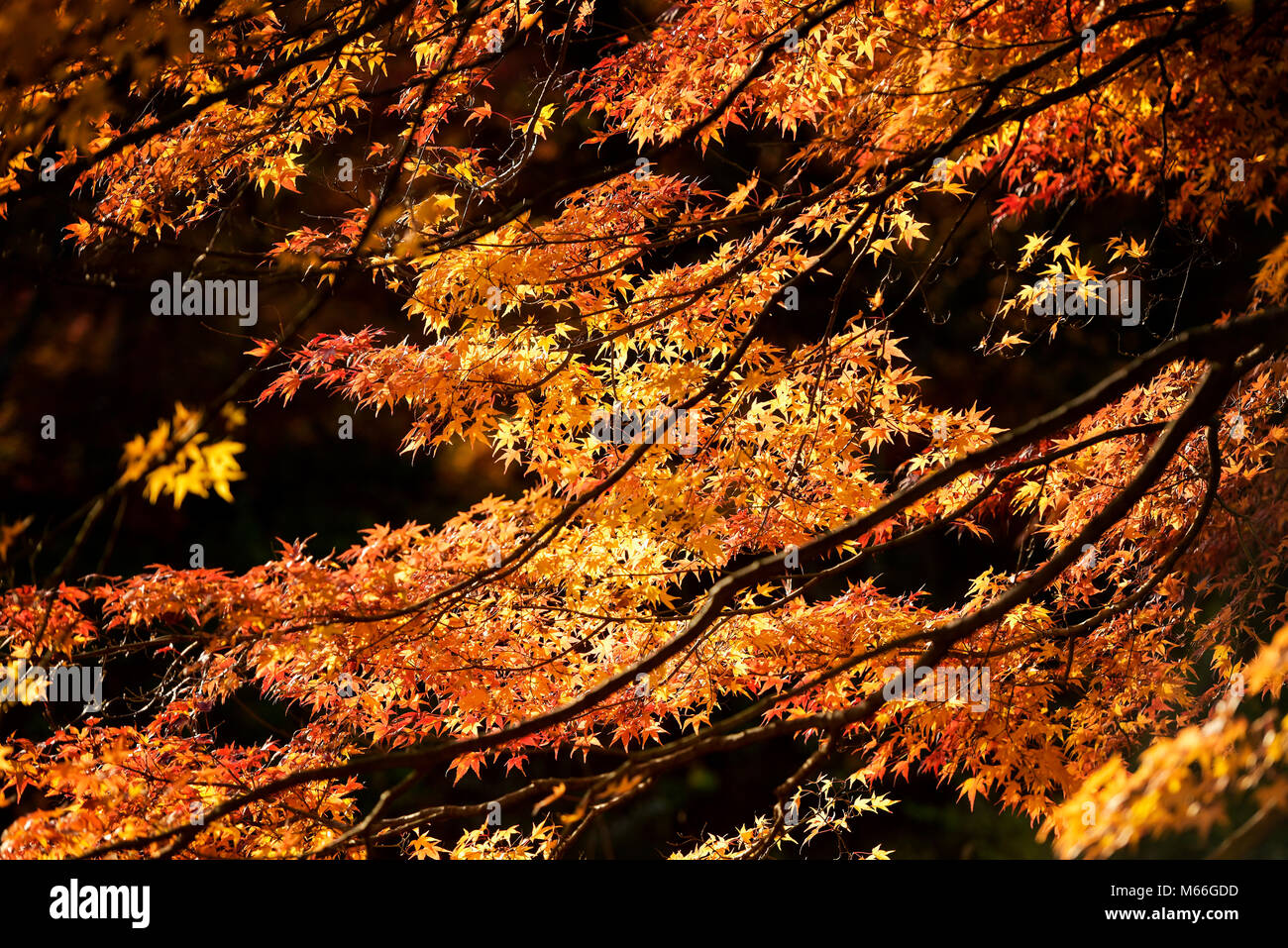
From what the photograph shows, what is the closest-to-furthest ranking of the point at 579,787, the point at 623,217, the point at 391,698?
the point at 579,787, the point at 623,217, the point at 391,698

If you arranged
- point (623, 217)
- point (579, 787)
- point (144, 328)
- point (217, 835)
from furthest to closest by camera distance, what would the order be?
point (144, 328) → point (623, 217) → point (217, 835) → point (579, 787)

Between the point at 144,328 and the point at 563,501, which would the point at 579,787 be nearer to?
the point at 563,501

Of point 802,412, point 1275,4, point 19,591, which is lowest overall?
A: point 19,591

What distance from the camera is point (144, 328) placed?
28.2ft

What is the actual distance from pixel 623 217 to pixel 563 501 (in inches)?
45.6

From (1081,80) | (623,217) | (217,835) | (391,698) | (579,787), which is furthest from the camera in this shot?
(391,698)

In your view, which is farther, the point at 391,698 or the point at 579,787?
the point at 391,698

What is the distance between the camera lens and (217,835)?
3.45m
